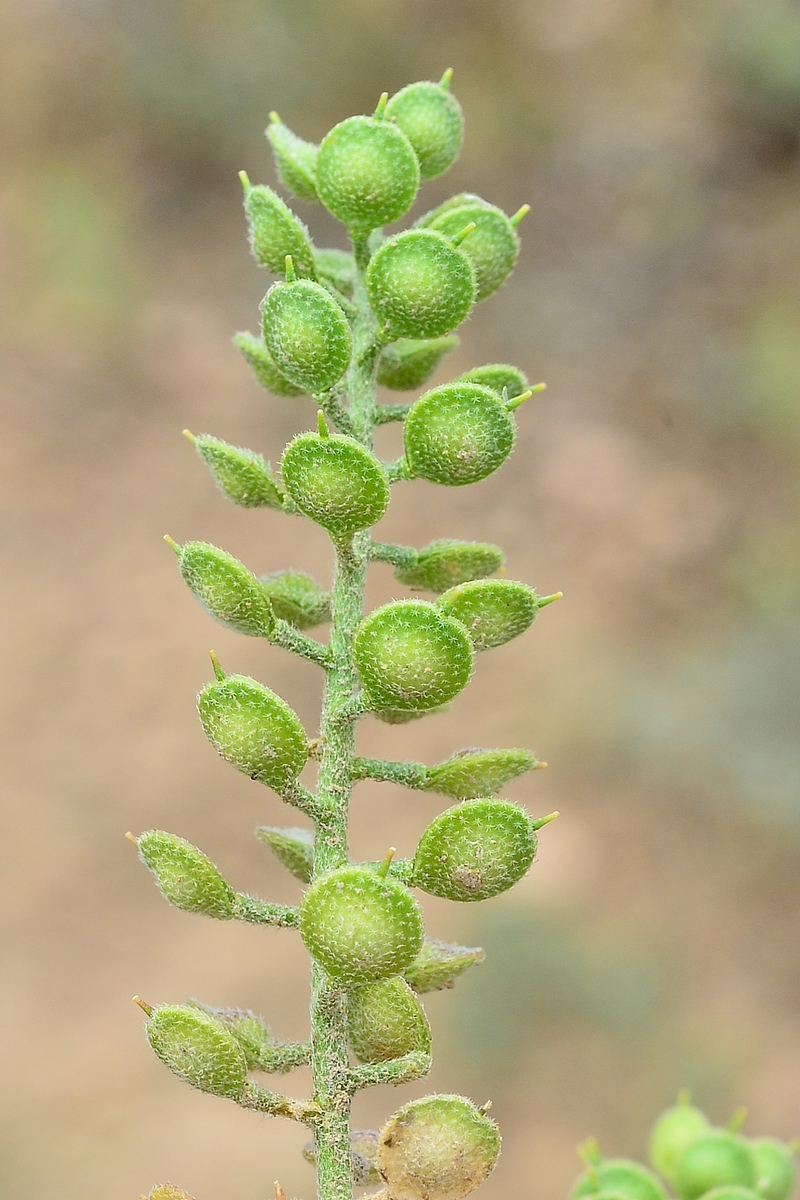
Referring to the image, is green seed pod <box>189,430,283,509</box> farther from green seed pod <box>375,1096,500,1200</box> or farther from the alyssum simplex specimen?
green seed pod <box>375,1096,500,1200</box>

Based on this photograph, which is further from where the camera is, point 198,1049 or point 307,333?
point 307,333

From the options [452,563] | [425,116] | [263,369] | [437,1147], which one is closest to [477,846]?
[437,1147]

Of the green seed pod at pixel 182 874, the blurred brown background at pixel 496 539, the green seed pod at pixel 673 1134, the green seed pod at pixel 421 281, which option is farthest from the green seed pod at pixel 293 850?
the blurred brown background at pixel 496 539

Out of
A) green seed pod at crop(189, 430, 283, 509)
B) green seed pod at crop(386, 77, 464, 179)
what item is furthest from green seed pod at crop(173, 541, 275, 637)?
green seed pod at crop(386, 77, 464, 179)

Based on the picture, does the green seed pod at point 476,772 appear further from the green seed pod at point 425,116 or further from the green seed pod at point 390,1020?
the green seed pod at point 425,116

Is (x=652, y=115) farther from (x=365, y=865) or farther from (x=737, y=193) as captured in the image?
(x=365, y=865)

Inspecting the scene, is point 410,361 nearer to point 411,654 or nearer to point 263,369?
point 263,369
